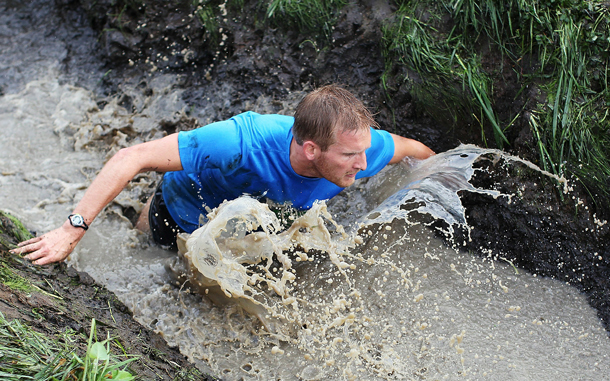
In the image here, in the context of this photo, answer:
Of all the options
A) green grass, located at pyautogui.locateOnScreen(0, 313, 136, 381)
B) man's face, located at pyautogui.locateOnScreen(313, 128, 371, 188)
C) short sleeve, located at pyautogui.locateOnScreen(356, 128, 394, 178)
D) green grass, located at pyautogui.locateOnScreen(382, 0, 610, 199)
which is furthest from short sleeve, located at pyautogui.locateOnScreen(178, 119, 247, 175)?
green grass, located at pyautogui.locateOnScreen(382, 0, 610, 199)

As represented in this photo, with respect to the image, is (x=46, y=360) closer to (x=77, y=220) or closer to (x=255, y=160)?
(x=77, y=220)

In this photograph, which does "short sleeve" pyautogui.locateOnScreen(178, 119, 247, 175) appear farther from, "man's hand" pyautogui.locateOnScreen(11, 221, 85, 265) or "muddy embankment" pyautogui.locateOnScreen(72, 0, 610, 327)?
"muddy embankment" pyautogui.locateOnScreen(72, 0, 610, 327)

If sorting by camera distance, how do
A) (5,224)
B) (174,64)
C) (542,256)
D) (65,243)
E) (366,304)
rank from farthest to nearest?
1. (174,64)
2. (542,256)
3. (366,304)
4. (5,224)
5. (65,243)

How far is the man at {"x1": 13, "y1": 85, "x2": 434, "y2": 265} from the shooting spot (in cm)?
297

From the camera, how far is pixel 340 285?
3.59 m

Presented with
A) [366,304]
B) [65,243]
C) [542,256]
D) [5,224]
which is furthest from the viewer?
[542,256]

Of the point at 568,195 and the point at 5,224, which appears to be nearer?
the point at 5,224

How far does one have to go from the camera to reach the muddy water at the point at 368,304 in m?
3.01

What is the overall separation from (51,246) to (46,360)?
4.30ft

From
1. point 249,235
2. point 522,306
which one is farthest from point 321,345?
point 522,306

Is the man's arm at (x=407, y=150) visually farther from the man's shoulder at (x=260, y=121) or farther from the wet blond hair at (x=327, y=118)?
the man's shoulder at (x=260, y=121)

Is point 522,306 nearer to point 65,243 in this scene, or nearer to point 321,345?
point 321,345

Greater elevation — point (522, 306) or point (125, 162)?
point (125, 162)

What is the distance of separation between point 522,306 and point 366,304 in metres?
1.09
